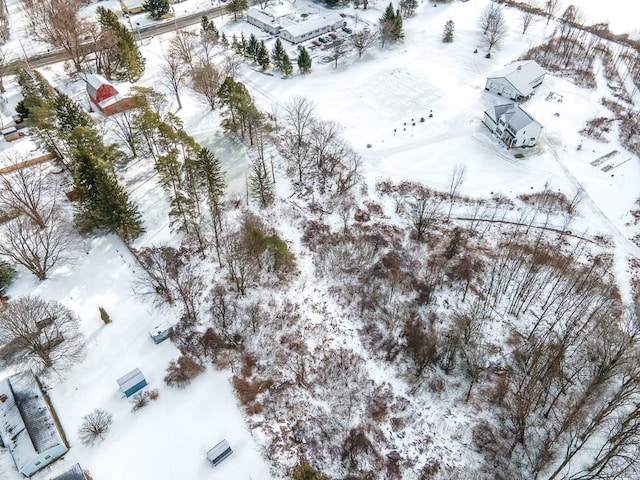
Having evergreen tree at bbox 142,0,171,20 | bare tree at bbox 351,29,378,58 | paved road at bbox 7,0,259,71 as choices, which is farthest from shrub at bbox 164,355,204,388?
evergreen tree at bbox 142,0,171,20

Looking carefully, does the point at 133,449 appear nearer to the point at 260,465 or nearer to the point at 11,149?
the point at 260,465

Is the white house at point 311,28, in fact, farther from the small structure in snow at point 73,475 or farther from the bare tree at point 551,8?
the small structure in snow at point 73,475

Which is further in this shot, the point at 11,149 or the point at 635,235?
the point at 11,149

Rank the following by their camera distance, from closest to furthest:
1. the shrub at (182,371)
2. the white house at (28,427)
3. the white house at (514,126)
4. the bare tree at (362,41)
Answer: the white house at (28,427) < the shrub at (182,371) < the white house at (514,126) < the bare tree at (362,41)

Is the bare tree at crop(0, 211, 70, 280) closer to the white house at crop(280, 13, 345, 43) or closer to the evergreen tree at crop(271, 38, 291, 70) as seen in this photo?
the evergreen tree at crop(271, 38, 291, 70)

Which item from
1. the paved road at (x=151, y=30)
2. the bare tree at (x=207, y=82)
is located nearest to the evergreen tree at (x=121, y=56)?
the bare tree at (x=207, y=82)

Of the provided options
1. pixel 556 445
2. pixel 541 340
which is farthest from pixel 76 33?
pixel 556 445
